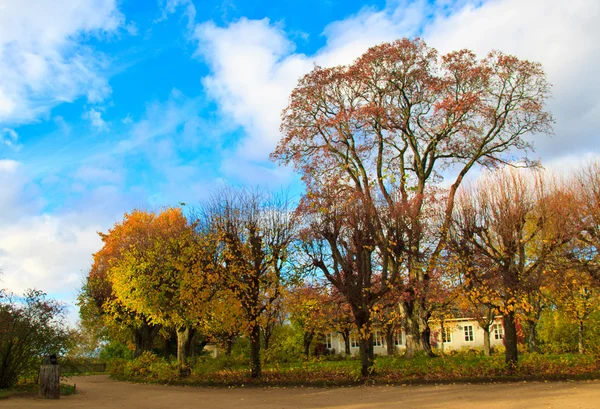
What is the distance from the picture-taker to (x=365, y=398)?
14508 mm

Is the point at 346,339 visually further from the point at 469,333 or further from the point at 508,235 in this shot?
the point at 508,235

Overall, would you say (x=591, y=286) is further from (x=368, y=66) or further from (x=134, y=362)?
(x=134, y=362)

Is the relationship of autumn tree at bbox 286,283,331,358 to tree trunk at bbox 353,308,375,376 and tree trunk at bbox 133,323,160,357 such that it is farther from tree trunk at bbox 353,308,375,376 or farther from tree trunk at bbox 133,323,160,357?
tree trunk at bbox 133,323,160,357

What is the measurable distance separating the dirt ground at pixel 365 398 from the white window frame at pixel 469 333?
34.6 meters

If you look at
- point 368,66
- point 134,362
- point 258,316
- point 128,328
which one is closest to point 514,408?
point 258,316

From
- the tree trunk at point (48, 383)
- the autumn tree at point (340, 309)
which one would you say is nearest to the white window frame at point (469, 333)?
the autumn tree at point (340, 309)

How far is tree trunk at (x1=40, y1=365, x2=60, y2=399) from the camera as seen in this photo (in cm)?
1653

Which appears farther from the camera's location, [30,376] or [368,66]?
[368,66]

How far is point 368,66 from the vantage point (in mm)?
26203

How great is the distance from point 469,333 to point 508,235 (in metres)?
33.2

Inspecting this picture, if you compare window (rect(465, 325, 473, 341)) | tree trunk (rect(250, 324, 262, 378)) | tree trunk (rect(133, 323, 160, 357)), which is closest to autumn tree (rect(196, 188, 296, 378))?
tree trunk (rect(250, 324, 262, 378))

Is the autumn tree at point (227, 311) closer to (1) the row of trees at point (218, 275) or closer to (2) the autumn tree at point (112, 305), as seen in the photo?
(1) the row of trees at point (218, 275)

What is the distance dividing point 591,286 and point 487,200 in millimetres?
5180

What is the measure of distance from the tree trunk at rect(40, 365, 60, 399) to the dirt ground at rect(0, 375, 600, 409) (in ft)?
1.78
